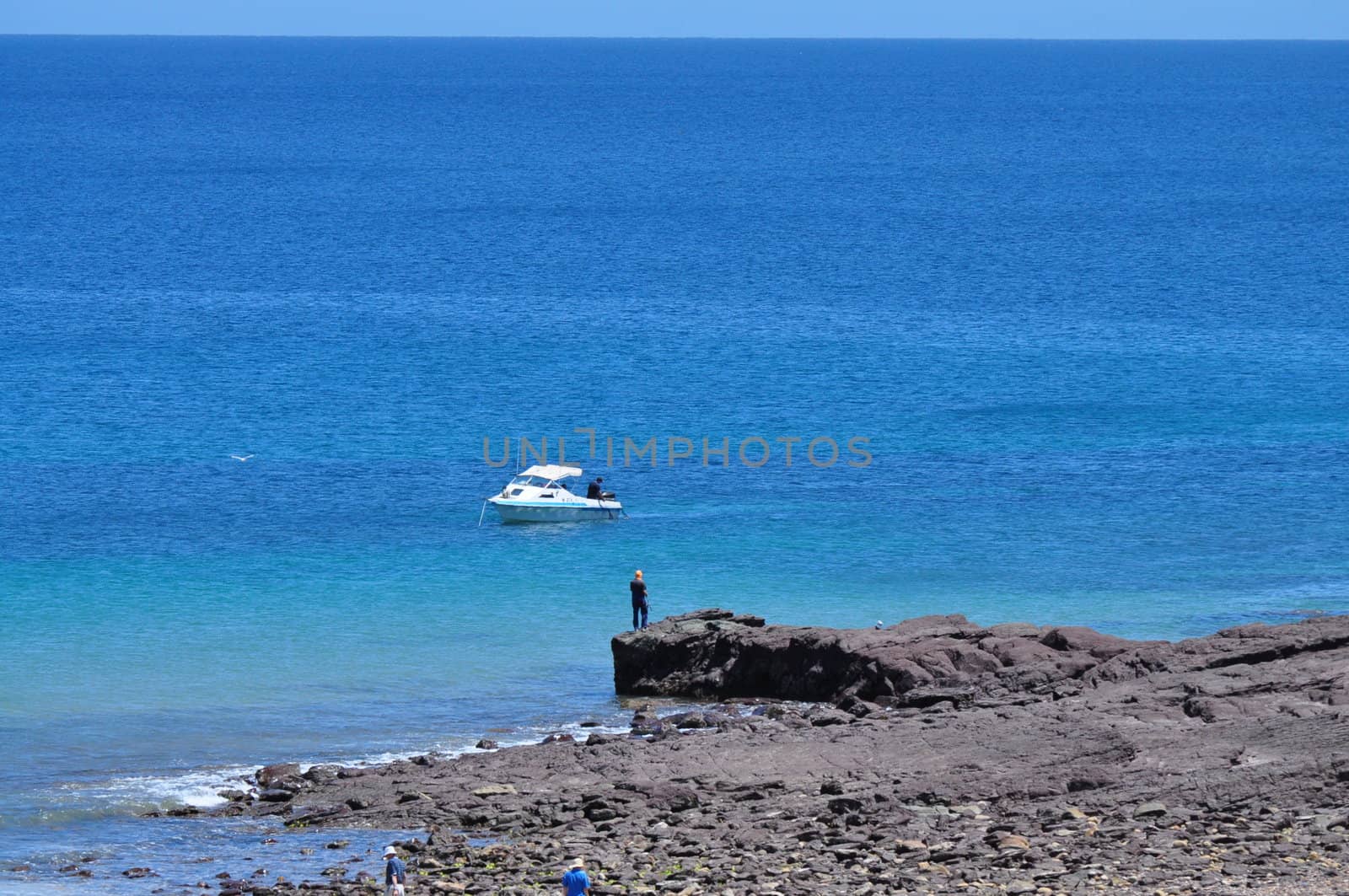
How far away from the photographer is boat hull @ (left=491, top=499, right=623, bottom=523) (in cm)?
5603

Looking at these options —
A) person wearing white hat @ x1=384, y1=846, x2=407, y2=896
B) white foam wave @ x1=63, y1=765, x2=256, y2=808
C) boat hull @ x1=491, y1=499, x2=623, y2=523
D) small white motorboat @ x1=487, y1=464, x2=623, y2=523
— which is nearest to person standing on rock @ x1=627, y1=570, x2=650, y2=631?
white foam wave @ x1=63, y1=765, x2=256, y2=808

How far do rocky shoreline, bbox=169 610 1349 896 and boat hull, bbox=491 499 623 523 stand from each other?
2067cm

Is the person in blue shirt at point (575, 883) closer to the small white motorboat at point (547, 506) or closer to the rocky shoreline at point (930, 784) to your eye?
the rocky shoreline at point (930, 784)

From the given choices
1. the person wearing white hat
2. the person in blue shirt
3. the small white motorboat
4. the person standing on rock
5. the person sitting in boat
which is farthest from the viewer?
the person sitting in boat

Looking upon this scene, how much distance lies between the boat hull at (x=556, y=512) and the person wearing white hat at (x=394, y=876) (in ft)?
102

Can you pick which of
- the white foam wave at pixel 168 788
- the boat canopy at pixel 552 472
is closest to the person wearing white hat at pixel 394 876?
the white foam wave at pixel 168 788

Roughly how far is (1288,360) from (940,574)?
3440 cm

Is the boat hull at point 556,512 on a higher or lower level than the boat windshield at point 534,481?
lower

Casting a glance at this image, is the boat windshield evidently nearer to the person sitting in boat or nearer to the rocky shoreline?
the person sitting in boat

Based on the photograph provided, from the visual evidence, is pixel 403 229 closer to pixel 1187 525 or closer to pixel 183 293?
pixel 183 293

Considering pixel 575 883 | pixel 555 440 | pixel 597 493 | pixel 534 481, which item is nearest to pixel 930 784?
pixel 575 883

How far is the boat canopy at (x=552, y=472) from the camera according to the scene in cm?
5759

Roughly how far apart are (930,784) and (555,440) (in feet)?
131

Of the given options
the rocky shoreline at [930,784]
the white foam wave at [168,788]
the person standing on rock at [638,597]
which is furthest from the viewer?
the person standing on rock at [638,597]
